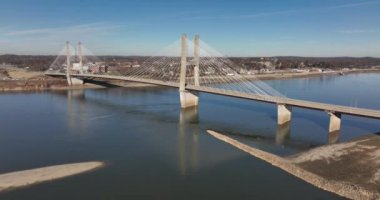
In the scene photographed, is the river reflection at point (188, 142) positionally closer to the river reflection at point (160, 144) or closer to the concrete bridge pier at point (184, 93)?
the river reflection at point (160, 144)

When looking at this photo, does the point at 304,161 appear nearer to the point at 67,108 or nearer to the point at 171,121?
the point at 171,121

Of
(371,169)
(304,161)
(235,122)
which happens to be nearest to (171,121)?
(235,122)

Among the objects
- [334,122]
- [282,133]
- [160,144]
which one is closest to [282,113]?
[282,133]

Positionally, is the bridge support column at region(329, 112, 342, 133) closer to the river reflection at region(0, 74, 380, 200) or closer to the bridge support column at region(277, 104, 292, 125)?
the river reflection at region(0, 74, 380, 200)

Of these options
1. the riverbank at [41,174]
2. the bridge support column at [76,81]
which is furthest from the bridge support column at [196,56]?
the bridge support column at [76,81]

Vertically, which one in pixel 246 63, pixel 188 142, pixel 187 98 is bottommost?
pixel 188 142

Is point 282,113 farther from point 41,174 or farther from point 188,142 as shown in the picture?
point 41,174
